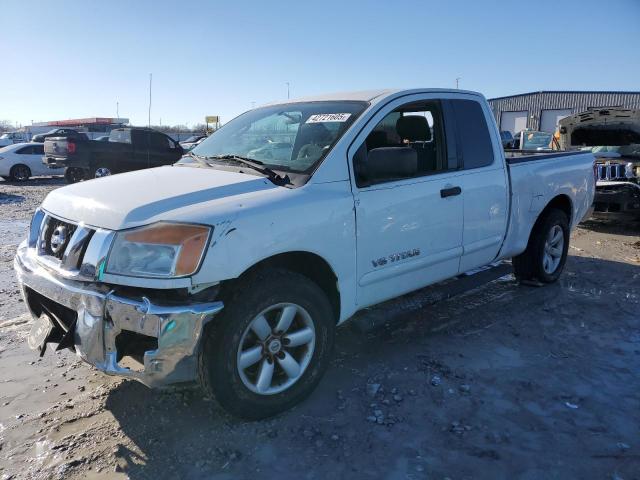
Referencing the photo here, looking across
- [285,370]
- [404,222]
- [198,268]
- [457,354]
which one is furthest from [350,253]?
[457,354]

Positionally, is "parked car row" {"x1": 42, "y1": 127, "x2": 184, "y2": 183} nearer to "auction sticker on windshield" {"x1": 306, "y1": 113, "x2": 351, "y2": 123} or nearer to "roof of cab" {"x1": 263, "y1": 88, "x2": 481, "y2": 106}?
"roof of cab" {"x1": 263, "y1": 88, "x2": 481, "y2": 106}

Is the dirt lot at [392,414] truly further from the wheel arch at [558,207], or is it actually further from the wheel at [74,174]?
the wheel at [74,174]

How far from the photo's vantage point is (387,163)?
325 centimetres

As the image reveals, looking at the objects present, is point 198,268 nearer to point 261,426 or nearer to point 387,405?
point 261,426

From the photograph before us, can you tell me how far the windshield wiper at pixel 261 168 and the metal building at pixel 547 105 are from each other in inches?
1488

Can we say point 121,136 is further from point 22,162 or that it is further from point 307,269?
point 307,269

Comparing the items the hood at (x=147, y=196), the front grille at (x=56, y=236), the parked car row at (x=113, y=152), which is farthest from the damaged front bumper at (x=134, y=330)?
the parked car row at (x=113, y=152)

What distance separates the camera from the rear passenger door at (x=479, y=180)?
4.11 meters

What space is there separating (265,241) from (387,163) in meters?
1.00

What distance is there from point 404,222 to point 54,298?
7.15 feet

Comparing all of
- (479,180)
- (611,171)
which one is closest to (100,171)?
(611,171)

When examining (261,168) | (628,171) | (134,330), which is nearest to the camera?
(134,330)

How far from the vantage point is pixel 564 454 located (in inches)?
107

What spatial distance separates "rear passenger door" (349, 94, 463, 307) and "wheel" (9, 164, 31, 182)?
17.6 m
